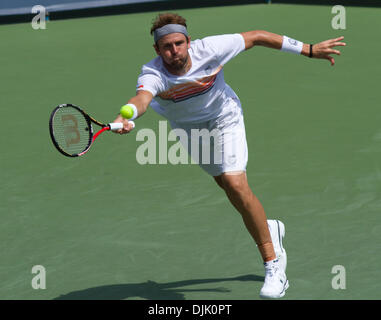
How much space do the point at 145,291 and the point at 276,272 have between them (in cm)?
97

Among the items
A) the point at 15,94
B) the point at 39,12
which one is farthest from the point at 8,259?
the point at 39,12

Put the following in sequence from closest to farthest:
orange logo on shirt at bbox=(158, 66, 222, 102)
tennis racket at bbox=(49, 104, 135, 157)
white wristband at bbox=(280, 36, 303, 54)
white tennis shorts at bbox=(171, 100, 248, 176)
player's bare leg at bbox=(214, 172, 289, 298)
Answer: tennis racket at bbox=(49, 104, 135, 157), orange logo on shirt at bbox=(158, 66, 222, 102), player's bare leg at bbox=(214, 172, 289, 298), white tennis shorts at bbox=(171, 100, 248, 176), white wristband at bbox=(280, 36, 303, 54)

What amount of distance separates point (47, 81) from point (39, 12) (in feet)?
14.8

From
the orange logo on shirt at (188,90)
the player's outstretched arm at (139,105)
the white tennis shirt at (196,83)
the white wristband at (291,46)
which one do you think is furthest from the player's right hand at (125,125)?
the white wristband at (291,46)

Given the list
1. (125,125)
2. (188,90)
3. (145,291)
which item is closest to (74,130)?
(125,125)

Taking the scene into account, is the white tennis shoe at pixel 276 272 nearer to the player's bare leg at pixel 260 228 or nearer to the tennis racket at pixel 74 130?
the player's bare leg at pixel 260 228

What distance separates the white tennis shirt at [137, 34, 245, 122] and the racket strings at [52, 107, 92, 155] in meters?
0.48

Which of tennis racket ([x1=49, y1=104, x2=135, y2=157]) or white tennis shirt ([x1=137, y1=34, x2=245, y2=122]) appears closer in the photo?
tennis racket ([x1=49, y1=104, x2=135, y2=157])

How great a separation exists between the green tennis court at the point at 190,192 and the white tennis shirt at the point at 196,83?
1.26 meters

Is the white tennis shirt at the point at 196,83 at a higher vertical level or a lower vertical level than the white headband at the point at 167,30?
lower

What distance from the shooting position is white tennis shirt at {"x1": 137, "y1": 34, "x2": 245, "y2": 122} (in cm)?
608

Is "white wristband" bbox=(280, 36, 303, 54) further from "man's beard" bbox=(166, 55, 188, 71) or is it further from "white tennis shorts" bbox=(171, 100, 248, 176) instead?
"man's beard" bbox=(166, 55, 188, 71)

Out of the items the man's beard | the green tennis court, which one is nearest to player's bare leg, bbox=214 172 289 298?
the green tennis court

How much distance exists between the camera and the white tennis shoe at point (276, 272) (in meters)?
6.21
